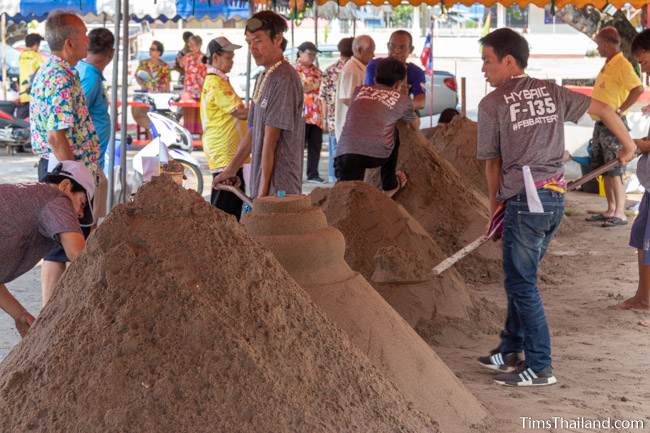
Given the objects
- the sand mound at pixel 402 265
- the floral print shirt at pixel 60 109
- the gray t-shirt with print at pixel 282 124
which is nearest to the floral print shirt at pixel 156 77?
the sand mound at pixel 402 265

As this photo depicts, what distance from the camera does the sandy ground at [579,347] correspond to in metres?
4.18

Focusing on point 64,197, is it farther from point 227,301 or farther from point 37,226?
point 227,301

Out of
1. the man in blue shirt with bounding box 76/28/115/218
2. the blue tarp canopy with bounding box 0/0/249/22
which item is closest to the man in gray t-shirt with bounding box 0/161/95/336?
the man in blue shirt with bounding box 76/28/115/218

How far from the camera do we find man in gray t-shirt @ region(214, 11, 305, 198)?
4953 millimetres

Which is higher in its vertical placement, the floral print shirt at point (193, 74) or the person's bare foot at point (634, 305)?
the floral print shirt at point (193, 74)

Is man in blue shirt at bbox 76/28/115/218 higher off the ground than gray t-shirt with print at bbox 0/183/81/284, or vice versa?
man in blue shirt at bbox 76/28/115/218

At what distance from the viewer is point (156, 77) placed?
54.0ft

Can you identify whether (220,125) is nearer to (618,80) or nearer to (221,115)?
(221,115)

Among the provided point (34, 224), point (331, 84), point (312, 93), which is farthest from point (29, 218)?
point (312, 93)

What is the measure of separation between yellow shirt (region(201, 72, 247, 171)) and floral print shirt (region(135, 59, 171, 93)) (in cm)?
967

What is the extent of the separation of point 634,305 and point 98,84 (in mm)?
3566

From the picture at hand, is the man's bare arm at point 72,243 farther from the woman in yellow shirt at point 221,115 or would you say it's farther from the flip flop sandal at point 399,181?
the flip flop sandal at point 399,181

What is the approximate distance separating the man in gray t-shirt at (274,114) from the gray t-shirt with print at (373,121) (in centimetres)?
168

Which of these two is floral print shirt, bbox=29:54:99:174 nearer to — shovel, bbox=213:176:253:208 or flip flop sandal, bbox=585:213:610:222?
shovel, bbox=213:176:253:208
